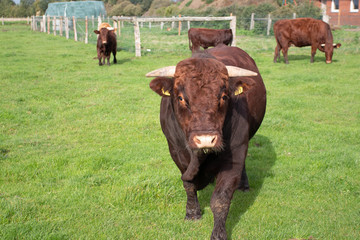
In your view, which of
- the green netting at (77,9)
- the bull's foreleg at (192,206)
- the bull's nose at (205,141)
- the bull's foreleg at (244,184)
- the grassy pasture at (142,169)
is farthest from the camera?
the green netting at (77,9)

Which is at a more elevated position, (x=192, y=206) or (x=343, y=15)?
(x=343, y=15)

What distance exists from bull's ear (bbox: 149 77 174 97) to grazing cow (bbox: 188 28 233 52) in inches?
554

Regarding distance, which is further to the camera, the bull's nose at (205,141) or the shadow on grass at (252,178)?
the shadow on grass at (252,178)

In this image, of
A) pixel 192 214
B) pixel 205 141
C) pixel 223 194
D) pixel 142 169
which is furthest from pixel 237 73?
pixel 142 169

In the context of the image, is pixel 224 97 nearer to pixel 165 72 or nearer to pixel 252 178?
pixel 165 72

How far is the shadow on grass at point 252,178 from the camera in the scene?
3.87 m

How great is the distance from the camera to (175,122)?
11.2 ft

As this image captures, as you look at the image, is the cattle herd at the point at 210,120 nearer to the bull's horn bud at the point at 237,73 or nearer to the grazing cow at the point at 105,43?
the bull's horn bud at the point at 237,73

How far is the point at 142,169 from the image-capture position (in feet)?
16.0

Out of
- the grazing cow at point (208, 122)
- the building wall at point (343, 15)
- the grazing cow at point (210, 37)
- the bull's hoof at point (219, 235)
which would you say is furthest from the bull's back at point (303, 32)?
the building wall at point (343, 15)

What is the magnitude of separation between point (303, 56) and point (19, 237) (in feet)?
51.9

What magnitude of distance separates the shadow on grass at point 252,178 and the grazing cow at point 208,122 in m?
0.38

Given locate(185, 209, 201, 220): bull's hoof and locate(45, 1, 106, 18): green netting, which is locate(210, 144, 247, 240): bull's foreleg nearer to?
locate(185, 209, 201, 220): bull's hoof

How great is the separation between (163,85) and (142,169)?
1.95 m
